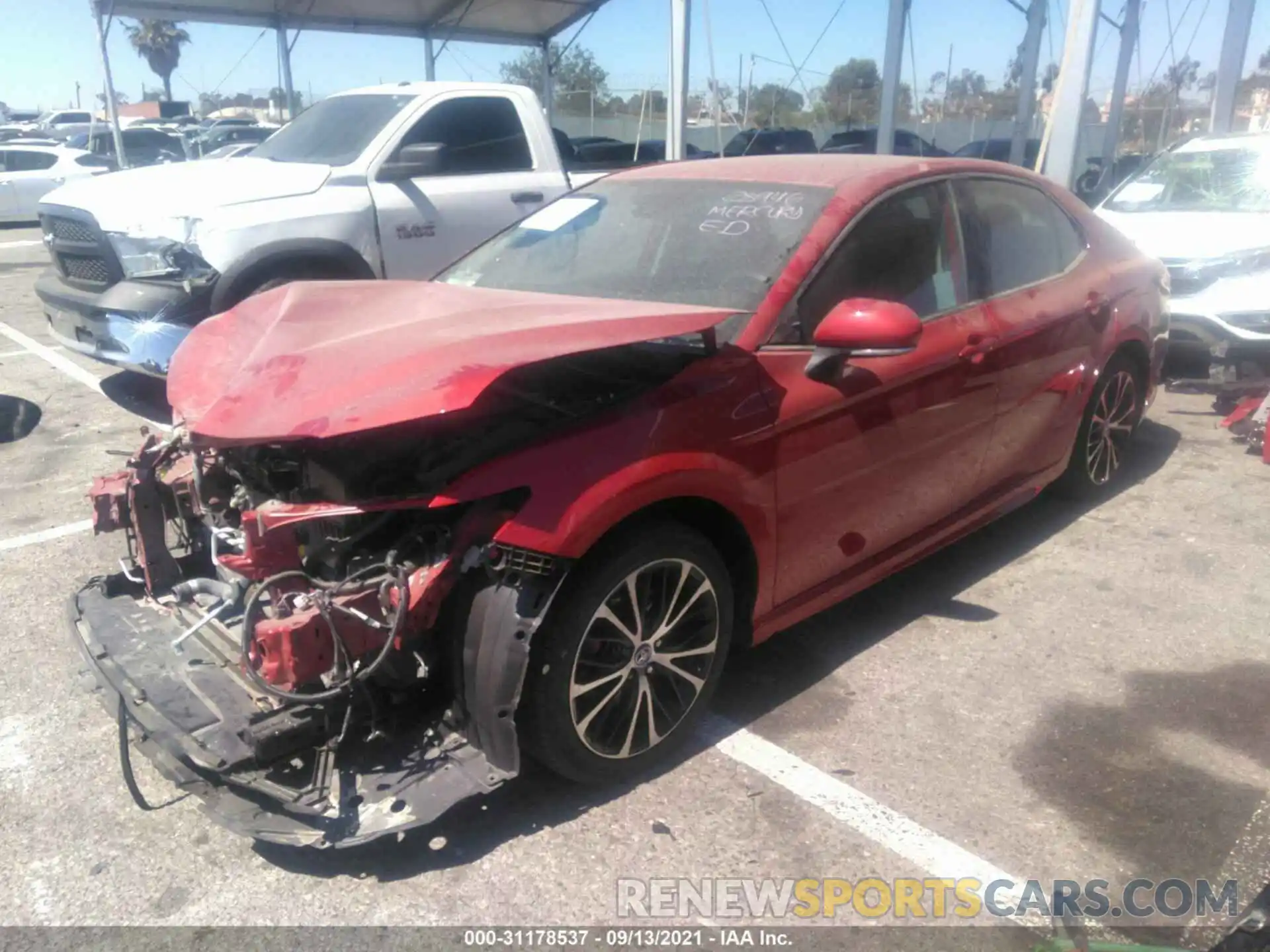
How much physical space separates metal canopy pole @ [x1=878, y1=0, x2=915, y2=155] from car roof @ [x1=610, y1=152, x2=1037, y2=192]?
34.6ft

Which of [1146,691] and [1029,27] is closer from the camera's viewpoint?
[1146,691]

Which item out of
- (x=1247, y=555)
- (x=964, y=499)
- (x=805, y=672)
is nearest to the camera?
(x=805, y=672)

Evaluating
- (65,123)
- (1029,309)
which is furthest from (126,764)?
(65,123)

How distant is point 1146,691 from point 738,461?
1747mm

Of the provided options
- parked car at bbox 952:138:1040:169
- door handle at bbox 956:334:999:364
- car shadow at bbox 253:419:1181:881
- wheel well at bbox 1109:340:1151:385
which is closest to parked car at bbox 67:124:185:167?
parked car at bbox 952:138:1040:169

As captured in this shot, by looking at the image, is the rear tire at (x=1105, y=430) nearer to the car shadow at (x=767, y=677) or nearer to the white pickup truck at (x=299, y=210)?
the car shadow at (x=767, y=677)

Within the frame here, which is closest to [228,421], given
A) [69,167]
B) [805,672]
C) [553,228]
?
[553,228]

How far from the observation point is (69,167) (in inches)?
795

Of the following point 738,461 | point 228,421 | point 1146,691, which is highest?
point 228,421

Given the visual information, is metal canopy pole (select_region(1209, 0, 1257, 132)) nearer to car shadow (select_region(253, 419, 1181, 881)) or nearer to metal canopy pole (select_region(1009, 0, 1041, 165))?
metal canopy pole (select_region(1009, 0, 1041, 165))

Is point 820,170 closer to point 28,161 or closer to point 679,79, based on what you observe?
point 679,79

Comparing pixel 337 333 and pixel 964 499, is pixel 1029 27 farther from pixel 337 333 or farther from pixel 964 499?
pixel 337 333

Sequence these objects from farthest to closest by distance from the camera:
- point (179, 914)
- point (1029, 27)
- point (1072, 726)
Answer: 1. point (1029, 27)
2. point (1072, 726)
3. point (179, 914)

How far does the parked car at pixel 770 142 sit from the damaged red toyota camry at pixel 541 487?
1534cm
